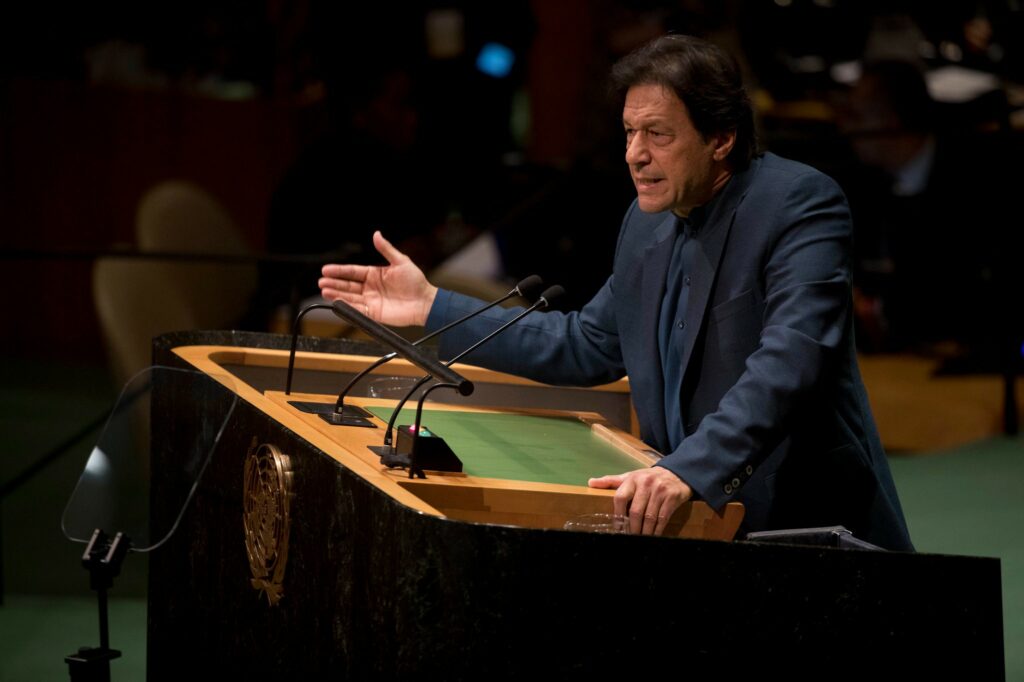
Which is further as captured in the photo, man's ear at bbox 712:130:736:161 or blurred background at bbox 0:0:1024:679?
blurred background at bbox 0:0:1024:679

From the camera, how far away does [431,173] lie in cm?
665

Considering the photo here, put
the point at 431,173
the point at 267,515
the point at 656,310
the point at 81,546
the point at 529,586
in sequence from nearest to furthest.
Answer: the point at 529,586
the point at 267,515
the point at 656,310
the point at 81,546
the point at 431,173

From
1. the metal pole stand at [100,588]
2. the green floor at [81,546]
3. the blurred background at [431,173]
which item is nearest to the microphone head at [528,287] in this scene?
the metal pole stand at [100,588]

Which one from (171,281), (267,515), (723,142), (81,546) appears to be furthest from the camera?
(171,281)

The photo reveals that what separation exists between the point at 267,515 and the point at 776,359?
78 centimetres

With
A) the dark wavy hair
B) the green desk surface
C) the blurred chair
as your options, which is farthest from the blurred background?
the dark wavy hair

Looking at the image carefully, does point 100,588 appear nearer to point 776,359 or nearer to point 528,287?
point 528,287

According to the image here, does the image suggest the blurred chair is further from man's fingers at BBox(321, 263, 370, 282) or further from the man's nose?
the man's nose

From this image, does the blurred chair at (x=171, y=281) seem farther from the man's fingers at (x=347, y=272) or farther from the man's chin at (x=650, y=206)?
the man's chin at (x=650, y=206)

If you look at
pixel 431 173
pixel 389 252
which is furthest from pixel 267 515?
pixel 431 173

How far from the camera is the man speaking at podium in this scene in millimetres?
2293

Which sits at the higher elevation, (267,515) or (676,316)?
(676,316)

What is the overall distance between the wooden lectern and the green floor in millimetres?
1508

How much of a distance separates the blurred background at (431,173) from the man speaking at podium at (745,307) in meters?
1.86
